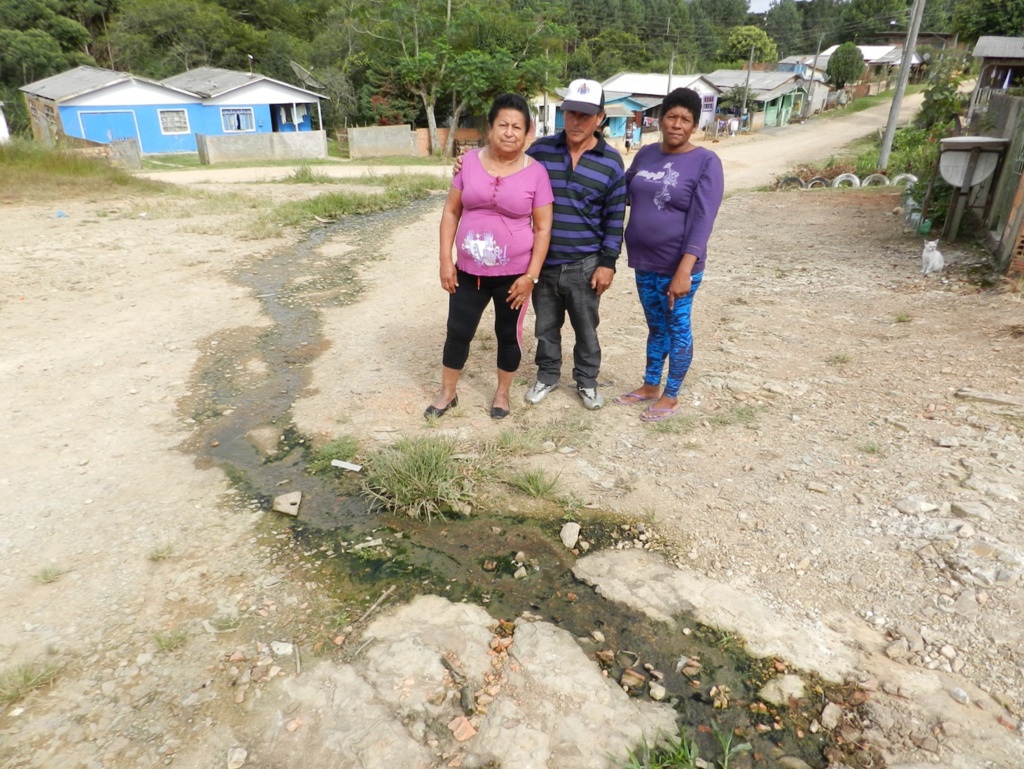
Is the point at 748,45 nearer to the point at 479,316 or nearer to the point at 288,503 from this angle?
the point at 479,316

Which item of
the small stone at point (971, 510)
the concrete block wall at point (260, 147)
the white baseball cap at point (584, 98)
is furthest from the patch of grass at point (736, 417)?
the concrete block wall at point (260, 147)

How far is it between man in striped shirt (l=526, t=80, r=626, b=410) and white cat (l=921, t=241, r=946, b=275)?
4.36 meters

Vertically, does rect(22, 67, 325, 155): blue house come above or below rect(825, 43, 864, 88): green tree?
below

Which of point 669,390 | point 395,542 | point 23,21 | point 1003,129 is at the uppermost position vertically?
point 23,21

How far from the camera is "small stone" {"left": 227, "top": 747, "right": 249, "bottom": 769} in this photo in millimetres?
1819

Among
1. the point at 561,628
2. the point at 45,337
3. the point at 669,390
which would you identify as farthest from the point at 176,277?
the point at 561,628

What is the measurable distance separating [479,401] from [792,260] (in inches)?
193

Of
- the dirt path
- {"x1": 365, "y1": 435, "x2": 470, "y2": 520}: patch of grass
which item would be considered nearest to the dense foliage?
the dirt path

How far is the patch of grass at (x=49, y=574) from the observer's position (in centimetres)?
247

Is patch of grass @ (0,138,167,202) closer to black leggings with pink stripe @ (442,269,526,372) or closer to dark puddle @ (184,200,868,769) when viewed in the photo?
dark puddle @ (184,200,868,769)

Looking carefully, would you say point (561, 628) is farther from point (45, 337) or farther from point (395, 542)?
point (45, 337)

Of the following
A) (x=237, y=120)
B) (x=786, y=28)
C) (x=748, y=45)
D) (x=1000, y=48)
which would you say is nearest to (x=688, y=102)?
(x=1000, y=48)

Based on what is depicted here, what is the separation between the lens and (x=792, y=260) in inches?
286

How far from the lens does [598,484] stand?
3160mm
